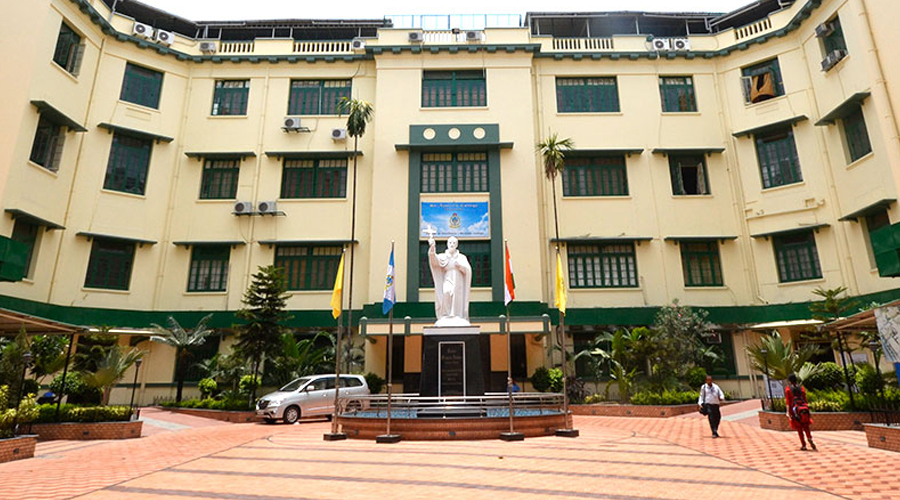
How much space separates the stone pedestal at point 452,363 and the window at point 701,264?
535 inches

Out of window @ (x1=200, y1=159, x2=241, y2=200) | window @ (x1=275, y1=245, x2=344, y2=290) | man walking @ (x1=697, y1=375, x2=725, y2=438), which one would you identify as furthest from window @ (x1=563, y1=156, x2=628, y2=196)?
window @ (x1=200, y1=159, x2=241, y2=200)

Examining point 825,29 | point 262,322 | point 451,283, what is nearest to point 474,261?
point 451,283

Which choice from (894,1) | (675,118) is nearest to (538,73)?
(675,118)

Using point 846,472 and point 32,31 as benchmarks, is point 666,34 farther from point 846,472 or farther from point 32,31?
point 32,31

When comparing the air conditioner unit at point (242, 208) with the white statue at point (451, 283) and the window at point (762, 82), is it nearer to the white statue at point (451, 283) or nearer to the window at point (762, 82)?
the white statue at point (451, 283)

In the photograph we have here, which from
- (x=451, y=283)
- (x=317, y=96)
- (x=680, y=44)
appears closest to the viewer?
(x=451, y=283)

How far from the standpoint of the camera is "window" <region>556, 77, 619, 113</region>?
81.8 feet

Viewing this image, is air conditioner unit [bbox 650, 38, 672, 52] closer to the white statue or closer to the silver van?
the white statue

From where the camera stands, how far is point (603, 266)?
23.2 meters

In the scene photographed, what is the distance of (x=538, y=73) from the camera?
2533cm

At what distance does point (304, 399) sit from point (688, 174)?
20.0m

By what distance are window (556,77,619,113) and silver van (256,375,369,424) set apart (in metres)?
16.4

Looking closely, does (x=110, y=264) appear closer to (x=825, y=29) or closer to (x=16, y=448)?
(x=16, y=448)

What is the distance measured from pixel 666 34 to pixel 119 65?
91.2ft
